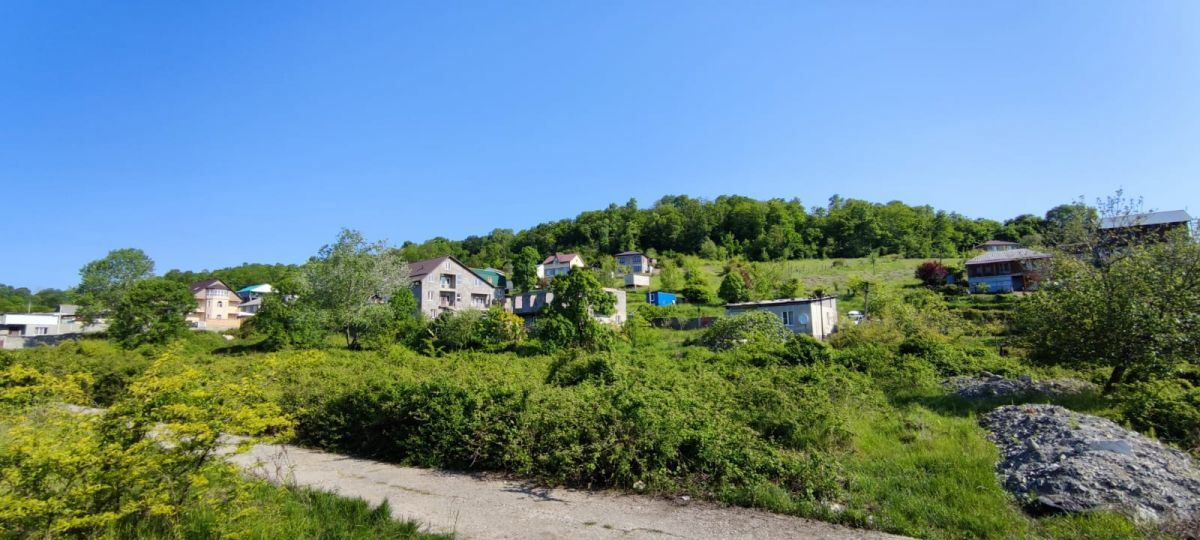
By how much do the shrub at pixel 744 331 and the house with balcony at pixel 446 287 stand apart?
28.8m

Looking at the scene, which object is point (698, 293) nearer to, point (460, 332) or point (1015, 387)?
point (460, 332)

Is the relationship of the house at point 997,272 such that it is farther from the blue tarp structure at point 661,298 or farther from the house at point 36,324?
the house at point 36,324

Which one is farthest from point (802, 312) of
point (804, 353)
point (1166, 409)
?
point (1166, 409)

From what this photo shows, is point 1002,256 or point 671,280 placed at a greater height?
point 1002,256

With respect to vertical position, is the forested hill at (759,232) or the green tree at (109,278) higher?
the forested hill at (759,232)

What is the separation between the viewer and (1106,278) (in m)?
13.1

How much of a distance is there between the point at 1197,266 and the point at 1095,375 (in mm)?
4592

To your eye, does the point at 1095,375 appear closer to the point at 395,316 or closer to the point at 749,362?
the point at 749,362

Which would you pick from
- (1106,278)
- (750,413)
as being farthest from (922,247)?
(750,413)

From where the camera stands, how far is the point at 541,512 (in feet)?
21.9

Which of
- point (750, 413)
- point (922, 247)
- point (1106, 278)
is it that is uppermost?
point (922, 247)

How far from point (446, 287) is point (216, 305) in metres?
35.9

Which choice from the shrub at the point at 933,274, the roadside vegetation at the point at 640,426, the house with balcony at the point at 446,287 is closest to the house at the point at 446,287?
the house with balcony at the point at 446,287

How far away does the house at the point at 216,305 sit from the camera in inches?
2744
